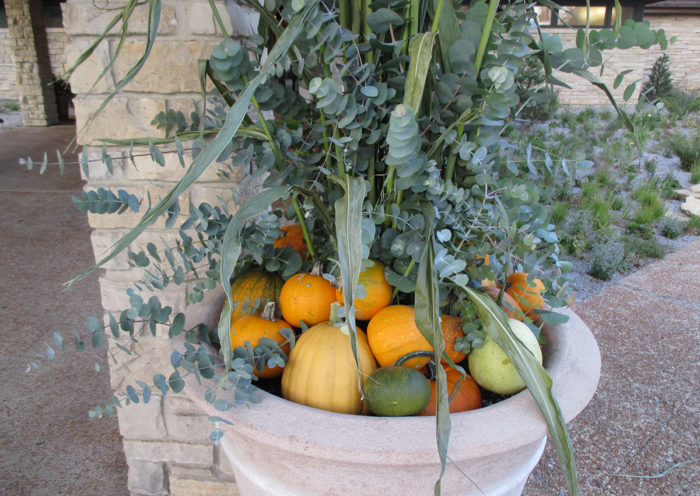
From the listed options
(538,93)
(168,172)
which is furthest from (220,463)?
(538,93)

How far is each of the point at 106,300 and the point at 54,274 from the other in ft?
6.32

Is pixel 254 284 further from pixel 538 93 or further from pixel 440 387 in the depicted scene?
pixel 538 93

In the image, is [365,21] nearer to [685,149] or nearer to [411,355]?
[411,355]

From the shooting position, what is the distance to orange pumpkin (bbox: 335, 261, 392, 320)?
0.95m

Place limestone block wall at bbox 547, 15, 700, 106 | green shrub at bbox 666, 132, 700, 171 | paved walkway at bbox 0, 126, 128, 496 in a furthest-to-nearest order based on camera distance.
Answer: limestone block wall at bbox 547, 15, 700, 106 < green shrub at bbox 666, 132, 700, 171 < paved walkway at bbox 0, 126, 128, 496

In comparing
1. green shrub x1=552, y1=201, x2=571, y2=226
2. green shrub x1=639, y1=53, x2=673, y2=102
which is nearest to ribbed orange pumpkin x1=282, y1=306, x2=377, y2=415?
green shrub x1=552, y1=201, x2=571, y2=226

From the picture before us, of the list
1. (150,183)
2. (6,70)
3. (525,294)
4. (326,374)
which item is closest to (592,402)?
(525,294)

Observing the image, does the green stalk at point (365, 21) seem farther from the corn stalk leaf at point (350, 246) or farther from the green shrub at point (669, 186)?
the green shrub at point (669, 186)

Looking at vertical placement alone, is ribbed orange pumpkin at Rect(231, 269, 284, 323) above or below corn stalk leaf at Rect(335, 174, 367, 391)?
below

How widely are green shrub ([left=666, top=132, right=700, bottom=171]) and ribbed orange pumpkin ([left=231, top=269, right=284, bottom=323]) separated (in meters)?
5.12

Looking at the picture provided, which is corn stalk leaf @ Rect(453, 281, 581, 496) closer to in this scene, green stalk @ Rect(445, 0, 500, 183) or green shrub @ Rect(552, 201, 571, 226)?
green stalk @ Rect(445, 0, 500, 183)

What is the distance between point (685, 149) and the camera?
5.06 meters

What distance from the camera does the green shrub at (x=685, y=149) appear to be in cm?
495

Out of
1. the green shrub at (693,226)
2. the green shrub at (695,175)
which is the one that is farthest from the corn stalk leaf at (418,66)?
the green shrub at (695,175)
